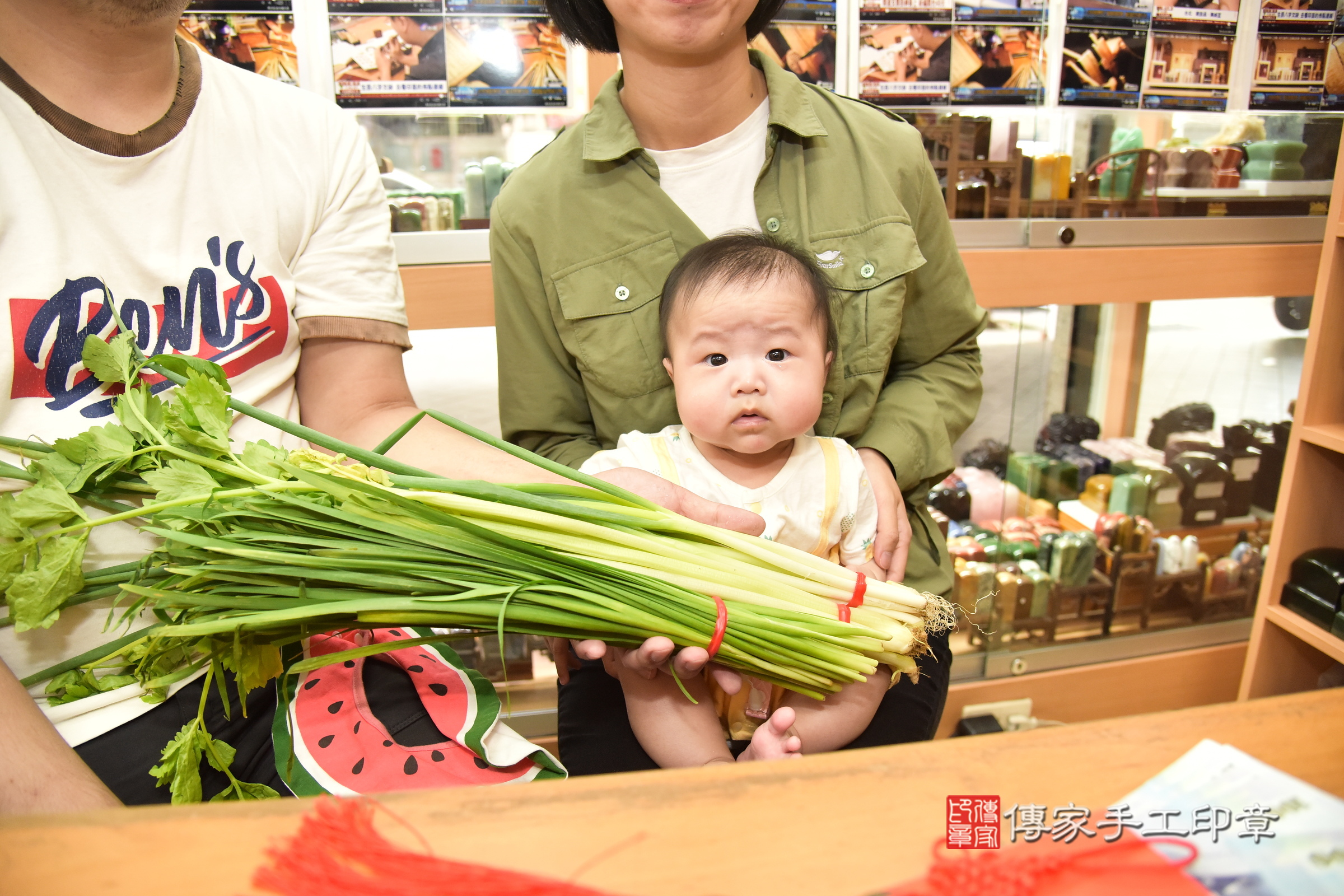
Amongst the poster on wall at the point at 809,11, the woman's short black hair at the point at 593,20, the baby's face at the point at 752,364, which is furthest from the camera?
the poster on wall at the point at 809,11

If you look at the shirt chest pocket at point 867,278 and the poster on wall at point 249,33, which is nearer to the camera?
the shirt chest pocket at point 867,278

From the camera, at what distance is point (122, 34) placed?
114 cm

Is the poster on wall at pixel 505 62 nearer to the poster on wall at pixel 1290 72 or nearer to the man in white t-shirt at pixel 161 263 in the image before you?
the man in white t-shirt at pixel 161 263

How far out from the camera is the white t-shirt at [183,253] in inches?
42.8

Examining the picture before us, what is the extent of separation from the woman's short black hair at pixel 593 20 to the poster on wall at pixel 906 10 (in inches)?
31.4

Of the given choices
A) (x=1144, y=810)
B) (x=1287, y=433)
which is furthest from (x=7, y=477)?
(x=1287, y=433)

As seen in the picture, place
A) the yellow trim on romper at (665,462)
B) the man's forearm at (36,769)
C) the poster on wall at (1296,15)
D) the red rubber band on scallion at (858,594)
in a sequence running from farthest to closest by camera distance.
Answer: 1. the poster on wall at (1296,15)
2. the yellow trim on romper at (665,462)
3. the red rubber band on scallion at (858,594)
4. the man's forearm at (36,769)

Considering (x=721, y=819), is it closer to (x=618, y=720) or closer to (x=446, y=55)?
(x=618, y=720)

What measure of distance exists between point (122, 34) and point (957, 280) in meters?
1.42

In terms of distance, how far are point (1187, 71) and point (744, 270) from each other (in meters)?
1.96

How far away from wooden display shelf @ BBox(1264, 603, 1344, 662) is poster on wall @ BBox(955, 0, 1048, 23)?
1.78 meters

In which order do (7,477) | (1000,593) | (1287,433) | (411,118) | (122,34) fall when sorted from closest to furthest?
(7,477)
(122,34)
(411,118)
(1000,593)
(1287,433)

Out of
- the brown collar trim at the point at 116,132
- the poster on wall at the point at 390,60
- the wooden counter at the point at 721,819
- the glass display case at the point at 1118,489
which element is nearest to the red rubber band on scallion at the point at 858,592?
the wooden counter at the point at 721,819

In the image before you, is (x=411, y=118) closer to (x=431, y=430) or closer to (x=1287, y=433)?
(x=431, y=430)
